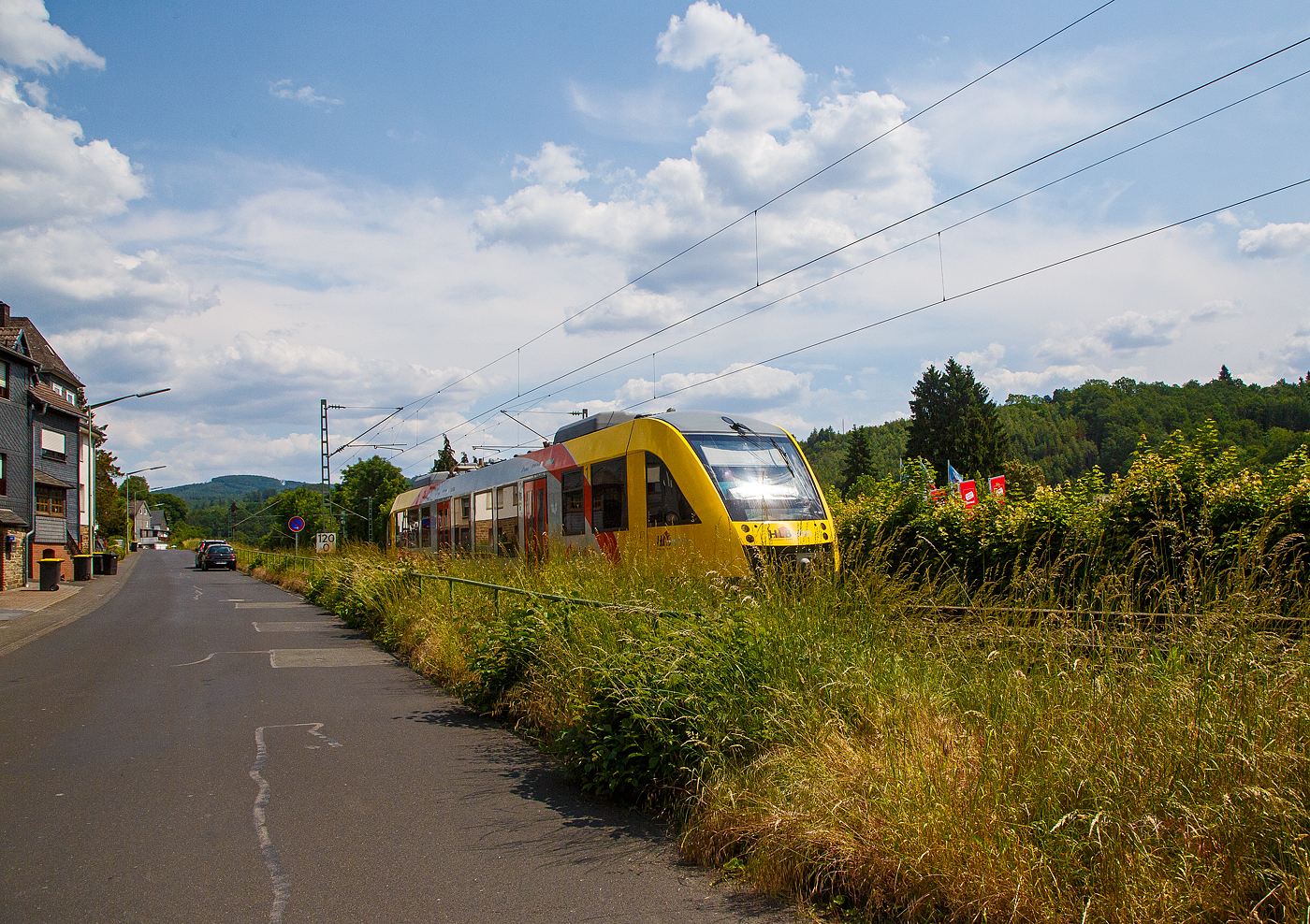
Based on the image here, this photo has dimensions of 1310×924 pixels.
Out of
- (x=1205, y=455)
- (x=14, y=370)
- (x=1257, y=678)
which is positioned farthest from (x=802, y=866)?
(x=14, y=370)

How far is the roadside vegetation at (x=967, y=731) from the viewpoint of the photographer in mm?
3068

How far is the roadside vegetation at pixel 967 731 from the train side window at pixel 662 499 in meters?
5.43

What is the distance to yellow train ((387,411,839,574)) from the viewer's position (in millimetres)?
11977

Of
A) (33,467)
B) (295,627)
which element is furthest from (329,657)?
(33,467)

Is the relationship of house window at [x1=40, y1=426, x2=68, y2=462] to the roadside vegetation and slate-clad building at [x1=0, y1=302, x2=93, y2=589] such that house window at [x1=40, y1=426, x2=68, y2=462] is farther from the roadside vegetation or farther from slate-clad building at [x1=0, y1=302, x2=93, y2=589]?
the roadside vegetation

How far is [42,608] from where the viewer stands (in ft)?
72.0

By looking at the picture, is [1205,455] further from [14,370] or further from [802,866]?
[14,370]

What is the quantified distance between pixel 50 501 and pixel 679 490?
1517 inches

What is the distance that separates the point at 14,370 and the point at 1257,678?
140 ft

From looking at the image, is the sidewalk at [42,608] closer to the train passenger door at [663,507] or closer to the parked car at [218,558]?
the train passenger door at [663,507]

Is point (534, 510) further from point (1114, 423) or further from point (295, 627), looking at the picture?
point (1114, 423)

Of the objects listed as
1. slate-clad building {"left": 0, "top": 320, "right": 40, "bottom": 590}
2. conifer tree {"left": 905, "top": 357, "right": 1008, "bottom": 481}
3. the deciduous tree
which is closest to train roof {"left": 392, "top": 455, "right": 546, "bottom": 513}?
slate-clad building {"left": 0, "top": 320, "right": 40, "bottom": 590}

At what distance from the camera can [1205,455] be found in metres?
9.95

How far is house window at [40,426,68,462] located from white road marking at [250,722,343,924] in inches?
1583
